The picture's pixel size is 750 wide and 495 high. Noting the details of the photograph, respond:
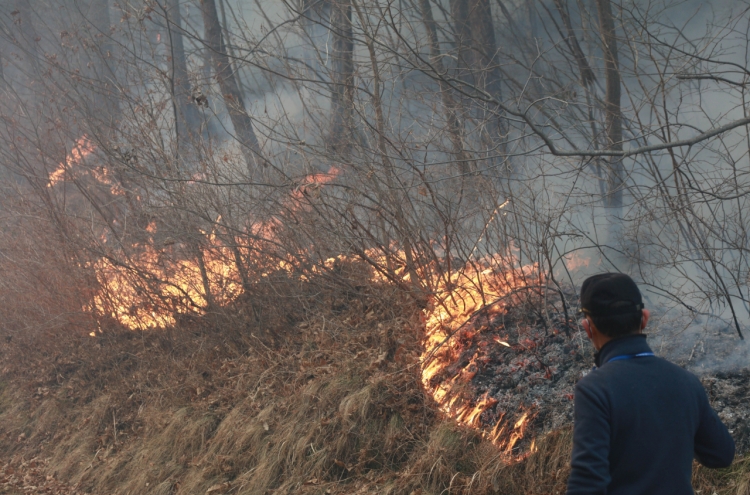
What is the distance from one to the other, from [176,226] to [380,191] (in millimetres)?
3310

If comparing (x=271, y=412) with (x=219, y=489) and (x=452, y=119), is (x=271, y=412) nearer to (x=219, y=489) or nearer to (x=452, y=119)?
(x=219, y=489)

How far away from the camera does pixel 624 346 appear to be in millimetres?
2320

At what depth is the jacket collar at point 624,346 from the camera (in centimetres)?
231

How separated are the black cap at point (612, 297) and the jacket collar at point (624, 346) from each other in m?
0.09

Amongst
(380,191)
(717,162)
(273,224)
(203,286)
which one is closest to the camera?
(717,162)

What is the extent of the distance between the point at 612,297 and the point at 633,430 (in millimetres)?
457

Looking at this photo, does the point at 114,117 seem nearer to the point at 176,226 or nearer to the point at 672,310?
the point at 176,226

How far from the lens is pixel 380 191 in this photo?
7.40 m

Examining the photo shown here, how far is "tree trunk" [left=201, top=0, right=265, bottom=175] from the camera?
8.44 m

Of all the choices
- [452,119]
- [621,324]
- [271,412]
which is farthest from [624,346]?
[452,119]

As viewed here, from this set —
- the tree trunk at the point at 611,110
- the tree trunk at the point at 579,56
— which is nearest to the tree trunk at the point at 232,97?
the tree trunk at the point at 611,110

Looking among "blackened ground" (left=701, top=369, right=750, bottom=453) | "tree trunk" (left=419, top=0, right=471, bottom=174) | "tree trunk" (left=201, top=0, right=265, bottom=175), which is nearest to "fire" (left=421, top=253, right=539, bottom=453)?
"tree trunk" (left=419, top=0, right=471, bottom=174)

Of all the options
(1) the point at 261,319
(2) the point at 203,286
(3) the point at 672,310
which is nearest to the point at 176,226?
(2) the point at 203,286

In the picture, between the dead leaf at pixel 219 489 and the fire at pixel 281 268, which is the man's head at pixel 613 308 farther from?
the dead leaf at pixel 219 489
